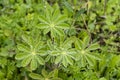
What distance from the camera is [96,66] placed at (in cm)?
286

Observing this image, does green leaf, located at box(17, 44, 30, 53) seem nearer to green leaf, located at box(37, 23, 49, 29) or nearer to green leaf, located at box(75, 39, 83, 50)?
green leaf, located at box(37, 23, 49, 29)

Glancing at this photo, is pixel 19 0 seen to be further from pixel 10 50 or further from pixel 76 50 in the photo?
pixel 76 50

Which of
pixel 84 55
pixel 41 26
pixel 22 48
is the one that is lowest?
pixel 84 55

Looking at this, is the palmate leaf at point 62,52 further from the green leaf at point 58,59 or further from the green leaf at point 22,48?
the green leaf at point 22,48

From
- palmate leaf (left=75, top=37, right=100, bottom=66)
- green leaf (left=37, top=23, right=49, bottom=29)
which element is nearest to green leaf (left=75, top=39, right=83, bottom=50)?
palmate leaf (left=75, top=37, right=100, bottom=66)

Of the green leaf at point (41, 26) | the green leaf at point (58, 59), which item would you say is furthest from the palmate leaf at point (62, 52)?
the green leaf at point (41, 26)

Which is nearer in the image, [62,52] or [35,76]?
[62,52]

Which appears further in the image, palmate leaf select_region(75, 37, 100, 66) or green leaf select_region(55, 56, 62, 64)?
palmate leaf select_region(75, 37, 100, 66)

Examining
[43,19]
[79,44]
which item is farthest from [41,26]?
[79,44]

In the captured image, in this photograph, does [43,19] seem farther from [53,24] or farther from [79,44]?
[79,44]

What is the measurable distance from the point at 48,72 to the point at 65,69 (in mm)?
144

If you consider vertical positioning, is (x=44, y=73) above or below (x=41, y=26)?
below

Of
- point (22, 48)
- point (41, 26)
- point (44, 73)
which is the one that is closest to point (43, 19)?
point (41, 26)

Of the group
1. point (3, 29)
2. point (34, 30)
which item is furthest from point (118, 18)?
point (3, 29)
